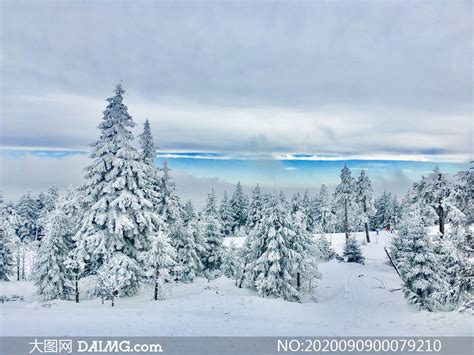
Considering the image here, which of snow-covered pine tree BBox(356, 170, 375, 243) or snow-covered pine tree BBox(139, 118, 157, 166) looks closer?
snow-covered pine tree BBox(139, 118, 157, 166)

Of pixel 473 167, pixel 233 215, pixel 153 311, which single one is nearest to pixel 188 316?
pixel 153 311

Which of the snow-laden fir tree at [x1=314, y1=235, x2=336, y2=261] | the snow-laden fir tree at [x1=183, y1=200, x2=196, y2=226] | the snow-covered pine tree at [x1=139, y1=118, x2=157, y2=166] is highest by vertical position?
the snow-covered pine tree at [x1=139, y1=118, x2=157, y2=166]

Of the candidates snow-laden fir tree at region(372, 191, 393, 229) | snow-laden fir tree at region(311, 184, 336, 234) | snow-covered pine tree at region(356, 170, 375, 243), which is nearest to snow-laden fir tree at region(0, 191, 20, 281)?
snow-laden fir tree at region(311, 184, 336, 234)

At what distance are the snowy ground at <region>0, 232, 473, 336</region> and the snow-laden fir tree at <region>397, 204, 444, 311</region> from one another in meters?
1.23

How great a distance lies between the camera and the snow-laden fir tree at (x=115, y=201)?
74.4 ft

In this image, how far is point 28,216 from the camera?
2493 inches

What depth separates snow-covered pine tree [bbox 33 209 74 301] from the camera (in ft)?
92.1

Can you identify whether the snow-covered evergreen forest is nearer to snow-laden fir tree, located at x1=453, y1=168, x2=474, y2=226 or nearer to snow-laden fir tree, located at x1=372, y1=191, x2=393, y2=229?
snow-laden fir tree, located at x1=453, y1=168, x2=474, y2=226

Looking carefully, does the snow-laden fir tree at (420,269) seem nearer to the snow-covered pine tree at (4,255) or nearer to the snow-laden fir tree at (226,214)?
the snow-covered pine tree at (4,255)

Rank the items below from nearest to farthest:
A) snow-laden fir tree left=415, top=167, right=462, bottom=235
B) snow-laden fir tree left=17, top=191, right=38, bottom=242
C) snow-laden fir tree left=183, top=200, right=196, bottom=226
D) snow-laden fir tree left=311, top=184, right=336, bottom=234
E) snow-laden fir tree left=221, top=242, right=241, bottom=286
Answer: snow-laden fir tree left=415, top=167, right=462, bottom=235 → snow-laden fir tree left=221, top=242, right=241, bottom=286 → snow-laden fir tree left=183, top=200, right=196, bottom=226 → snow-laden fir tree left=17, top=191, right=38, bottom=242 → snow-laden fir tree left=311, top=184, right=336, bottom=234

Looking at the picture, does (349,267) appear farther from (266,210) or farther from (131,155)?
(131,155)

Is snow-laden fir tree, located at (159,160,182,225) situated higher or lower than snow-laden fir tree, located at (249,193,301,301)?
higher

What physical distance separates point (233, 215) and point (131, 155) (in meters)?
58.4

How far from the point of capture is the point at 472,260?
1552 centimetres
